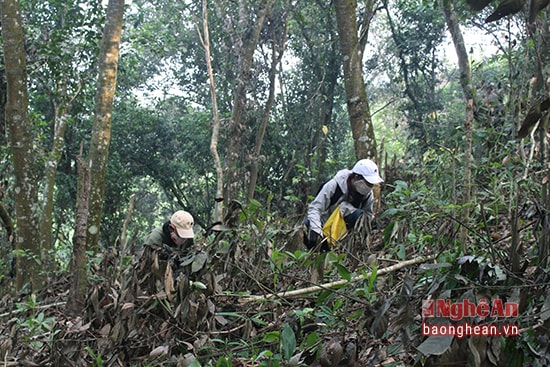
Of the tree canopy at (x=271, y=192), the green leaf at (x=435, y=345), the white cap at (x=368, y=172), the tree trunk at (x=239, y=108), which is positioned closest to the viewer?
the green leaf at (x=435, y=345)

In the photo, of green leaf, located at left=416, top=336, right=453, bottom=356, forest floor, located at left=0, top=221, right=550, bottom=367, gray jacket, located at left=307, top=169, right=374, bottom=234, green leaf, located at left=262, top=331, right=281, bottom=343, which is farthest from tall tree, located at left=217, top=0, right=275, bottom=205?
green leaf, located at left=416, top=336, right=453, bottom=356

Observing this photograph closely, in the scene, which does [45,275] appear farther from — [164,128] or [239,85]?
[164,128]

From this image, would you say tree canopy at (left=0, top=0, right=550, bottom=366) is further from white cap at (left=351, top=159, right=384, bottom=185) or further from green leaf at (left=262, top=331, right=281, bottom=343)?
white cap at (left=351, top=159, right=384, bottom=185)

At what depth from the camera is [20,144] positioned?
5977mm

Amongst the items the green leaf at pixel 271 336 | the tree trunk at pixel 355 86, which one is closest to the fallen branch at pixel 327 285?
the green leaf at pixel 271 336

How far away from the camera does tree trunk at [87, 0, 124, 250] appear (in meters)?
5.84

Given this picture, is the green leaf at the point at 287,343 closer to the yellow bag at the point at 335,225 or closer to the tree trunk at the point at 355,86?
the yellow bag at the point at 335,225

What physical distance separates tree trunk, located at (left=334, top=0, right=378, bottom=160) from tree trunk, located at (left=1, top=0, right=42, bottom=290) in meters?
3.26

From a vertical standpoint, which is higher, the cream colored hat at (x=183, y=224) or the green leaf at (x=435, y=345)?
the cream colored hat at (x=183, y=224)

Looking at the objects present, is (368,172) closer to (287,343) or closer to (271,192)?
(271,192)

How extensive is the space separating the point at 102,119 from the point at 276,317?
3.63 m

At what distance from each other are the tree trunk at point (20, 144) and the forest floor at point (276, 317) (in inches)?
91.2

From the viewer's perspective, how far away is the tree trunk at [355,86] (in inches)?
243

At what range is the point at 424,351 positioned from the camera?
1.87 m
